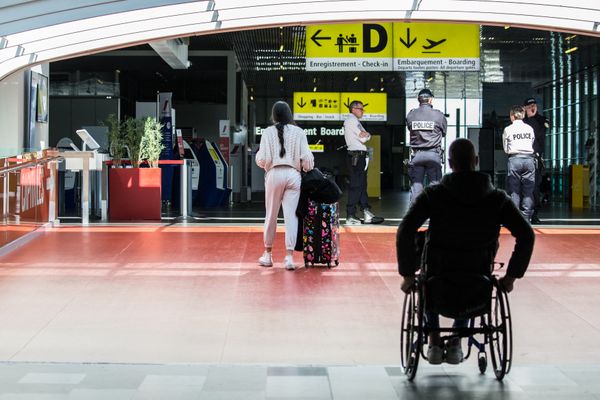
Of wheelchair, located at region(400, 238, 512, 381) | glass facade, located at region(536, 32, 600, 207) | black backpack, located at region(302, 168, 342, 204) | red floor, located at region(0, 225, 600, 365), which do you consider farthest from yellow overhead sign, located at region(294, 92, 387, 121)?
wheelchair, located at region(400, 238, 512, 381)

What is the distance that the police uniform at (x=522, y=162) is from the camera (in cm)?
1352

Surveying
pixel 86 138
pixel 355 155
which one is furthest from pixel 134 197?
pixel 355 155

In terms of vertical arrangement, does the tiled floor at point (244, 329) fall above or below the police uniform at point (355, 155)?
below

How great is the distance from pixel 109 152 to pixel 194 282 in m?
8.70

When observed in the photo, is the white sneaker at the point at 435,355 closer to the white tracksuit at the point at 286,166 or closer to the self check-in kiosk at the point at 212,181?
the white tracksuit at the point at 286,166

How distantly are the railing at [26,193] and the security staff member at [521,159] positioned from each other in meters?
6.15

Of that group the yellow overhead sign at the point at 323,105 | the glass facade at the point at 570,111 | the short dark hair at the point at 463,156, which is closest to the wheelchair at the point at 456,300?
the short dark hair at the point at 463,156

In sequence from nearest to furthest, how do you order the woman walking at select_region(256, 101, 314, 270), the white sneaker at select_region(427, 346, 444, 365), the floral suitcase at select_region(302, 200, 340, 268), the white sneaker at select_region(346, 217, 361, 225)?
the white sneaker at select_region(427, 346, 444, 365) → the woman walking at select_region(256, 101, 314, 270) → the floral suitcase at select_region(302, 200, 340, 268) → the white sneaker at select_region(346, 217, 361, 225)

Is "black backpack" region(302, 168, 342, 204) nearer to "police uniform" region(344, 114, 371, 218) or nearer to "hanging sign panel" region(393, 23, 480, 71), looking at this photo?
"police uniform" region(344, 114, 371, 218)

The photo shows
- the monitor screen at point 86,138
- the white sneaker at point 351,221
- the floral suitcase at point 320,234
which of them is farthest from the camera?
the monitor screen at point 86,138

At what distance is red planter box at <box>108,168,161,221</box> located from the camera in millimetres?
15508

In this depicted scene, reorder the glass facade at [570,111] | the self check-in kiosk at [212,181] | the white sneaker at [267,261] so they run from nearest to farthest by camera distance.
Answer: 1. the white sneaker at [267,261]
2. the self check-in kiosk at [212,181]
3. the glass facade at [570,111]

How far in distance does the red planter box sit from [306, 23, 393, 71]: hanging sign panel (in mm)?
4526

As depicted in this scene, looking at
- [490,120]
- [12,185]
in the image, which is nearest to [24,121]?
[12,185]
